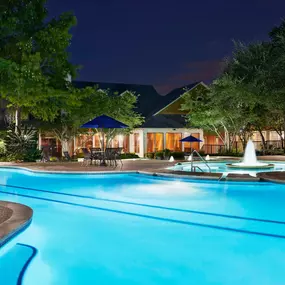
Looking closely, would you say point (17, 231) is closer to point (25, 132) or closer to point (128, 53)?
point (25, 132)

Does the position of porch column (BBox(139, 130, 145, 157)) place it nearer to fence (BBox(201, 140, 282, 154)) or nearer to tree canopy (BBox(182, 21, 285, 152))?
tree canopy (BBox(182, 21, 285, 152))

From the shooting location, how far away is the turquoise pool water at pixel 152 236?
16.8 feet

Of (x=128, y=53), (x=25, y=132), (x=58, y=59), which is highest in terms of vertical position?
(x=128, y=53)

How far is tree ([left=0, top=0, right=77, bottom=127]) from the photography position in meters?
21.5

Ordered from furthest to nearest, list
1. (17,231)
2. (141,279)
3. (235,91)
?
(235,91) → (17,231) → (141,279)

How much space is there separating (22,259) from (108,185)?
795cm

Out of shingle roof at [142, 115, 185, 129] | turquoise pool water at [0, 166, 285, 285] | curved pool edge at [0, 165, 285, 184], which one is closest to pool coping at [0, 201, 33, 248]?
turquoise pool water at [0, 166, 285, 285]

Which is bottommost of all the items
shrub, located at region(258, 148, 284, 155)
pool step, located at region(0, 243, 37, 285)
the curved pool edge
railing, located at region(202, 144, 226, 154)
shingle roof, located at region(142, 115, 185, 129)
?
pool step, located at region(0, 243, 37, 285)

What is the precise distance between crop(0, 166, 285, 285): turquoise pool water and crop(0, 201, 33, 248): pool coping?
16 cm

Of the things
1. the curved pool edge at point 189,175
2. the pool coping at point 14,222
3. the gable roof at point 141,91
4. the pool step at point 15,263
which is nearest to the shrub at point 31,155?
the curved pool edge at point 189,175

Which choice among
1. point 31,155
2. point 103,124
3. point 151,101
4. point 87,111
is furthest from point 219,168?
point 151,101

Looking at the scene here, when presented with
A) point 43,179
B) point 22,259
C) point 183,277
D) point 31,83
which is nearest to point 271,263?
point 183,277

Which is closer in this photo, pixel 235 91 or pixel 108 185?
pixel 108 185

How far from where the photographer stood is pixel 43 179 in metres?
15.1
